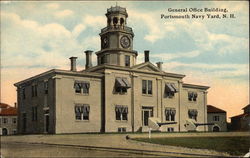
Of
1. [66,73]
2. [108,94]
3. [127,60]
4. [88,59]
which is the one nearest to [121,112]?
[108,94]

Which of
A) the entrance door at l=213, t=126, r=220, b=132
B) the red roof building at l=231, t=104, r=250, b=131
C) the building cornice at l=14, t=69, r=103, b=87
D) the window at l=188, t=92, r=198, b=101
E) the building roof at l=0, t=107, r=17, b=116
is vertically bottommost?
the entrance door at l=213, t=126, r=220, b=132

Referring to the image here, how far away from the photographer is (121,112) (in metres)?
38.2

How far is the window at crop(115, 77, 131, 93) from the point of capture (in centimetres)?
3764

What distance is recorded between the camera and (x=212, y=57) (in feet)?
101

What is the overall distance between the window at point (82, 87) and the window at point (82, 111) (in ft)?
4.45

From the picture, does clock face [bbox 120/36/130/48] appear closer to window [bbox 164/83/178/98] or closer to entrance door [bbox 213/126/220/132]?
window [bbox 164/83/178/98]

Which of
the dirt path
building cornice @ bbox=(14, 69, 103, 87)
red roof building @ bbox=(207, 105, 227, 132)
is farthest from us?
red roof building @ bbox=(207, 105, 227, 132)

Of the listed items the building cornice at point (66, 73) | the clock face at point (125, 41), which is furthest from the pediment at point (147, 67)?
the building cornice at point (66, 73)

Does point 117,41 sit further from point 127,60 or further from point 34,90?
point 34,90

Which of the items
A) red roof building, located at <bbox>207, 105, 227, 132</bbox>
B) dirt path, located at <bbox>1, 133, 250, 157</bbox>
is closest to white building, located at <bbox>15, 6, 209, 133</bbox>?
dirt path, located at <bbox>1, 133, 250, 157</bbox>

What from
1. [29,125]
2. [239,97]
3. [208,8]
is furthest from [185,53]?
[29,125]

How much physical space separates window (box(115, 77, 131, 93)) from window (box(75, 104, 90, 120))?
3.74m

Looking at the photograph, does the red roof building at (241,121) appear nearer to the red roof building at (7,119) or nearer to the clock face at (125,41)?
the clock face at (125,41)

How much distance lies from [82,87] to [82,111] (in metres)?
2.30
